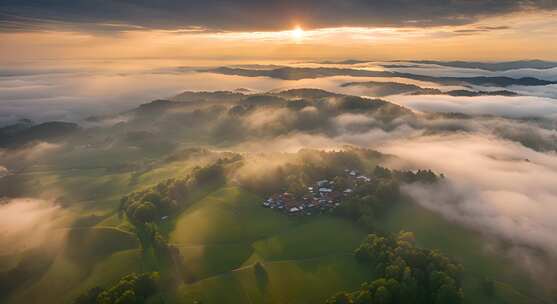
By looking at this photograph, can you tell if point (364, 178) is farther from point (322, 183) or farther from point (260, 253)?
point (260, 253)

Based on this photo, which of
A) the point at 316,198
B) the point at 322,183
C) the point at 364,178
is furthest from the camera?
the point at 364,178

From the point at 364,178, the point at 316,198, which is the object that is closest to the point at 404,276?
the point at 316,198

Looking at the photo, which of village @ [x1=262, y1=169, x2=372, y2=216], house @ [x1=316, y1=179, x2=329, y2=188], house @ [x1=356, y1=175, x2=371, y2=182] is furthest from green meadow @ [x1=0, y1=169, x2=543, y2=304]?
house @ [x1=316, y1=179, x2=329, y2=188]

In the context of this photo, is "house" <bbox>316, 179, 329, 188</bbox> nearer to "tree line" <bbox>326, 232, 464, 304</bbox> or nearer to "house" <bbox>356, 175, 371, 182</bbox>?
"house" <bbox>356, 175, 371, 182</bbox>

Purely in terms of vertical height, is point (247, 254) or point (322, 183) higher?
point (322, 183)

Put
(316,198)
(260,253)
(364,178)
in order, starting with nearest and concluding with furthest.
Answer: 1. (260,253)
2. (316,198)
3. (364,178)

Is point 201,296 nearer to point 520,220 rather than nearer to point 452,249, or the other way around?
point 452,249

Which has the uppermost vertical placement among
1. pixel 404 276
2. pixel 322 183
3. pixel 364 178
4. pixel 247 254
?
pixel 364 178

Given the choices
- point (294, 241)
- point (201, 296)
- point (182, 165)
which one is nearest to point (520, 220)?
point (294, 241)
